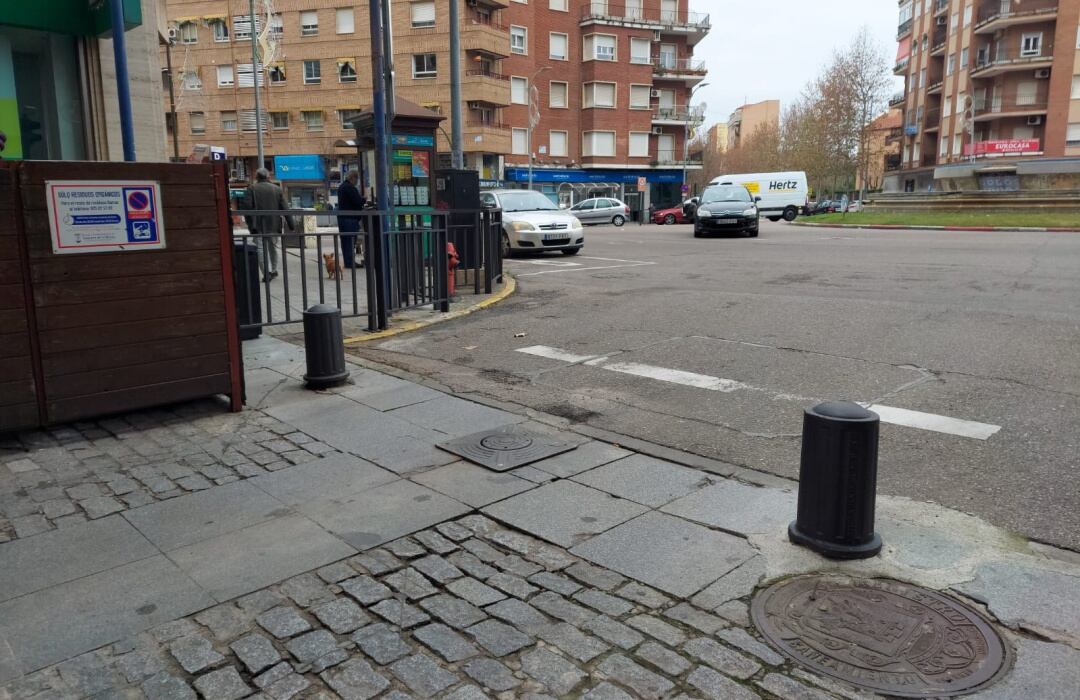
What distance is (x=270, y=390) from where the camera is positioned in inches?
247

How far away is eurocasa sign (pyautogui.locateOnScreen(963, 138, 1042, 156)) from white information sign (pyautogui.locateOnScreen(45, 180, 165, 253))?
2526 inches

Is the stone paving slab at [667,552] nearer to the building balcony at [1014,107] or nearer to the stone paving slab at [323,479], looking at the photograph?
the stone paving slab at [323,479]

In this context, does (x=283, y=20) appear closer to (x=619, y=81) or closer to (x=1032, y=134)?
(x=619, y=81)

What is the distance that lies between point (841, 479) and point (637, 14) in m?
60.2

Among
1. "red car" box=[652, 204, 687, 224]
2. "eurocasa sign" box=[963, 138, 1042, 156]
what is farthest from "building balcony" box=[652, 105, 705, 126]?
"eurocasa sign" box=[963, 138, 1042, 156]

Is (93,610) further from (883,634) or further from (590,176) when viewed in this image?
(590,176)

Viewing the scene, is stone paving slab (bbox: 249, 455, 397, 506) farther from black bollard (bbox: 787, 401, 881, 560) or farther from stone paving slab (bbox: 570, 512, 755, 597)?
black bollard (bbox: 787, 401, 881, 560)

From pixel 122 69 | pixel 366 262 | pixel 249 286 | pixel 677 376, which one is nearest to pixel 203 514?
pixel 677 376

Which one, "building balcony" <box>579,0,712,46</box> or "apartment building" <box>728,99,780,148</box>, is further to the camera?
"apartment building" <box>728,99,780,148</box>

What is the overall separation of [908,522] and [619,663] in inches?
73.0

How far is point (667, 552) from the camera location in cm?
348

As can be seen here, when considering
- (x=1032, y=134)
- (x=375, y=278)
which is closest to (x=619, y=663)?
(x=375, y=278)

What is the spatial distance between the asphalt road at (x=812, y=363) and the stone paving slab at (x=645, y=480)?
1.25 feet

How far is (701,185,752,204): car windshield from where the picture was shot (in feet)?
80.0
